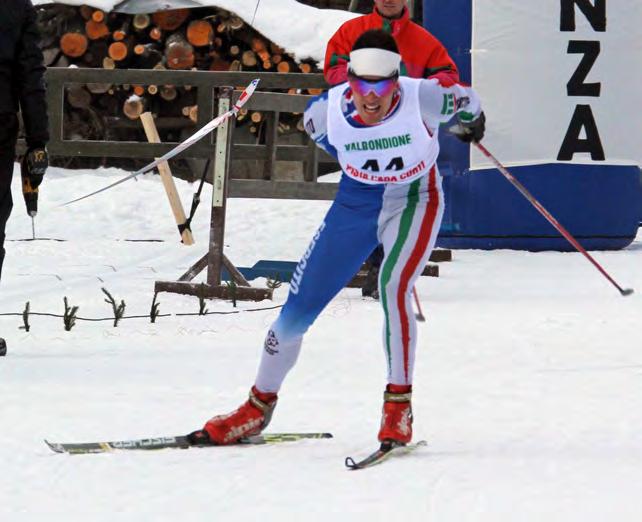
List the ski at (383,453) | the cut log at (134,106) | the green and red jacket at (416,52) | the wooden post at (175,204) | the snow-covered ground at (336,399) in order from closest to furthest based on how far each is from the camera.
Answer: the snow-covered ground at (336,399) < the ski at (383,453) < the green and red jacket at (416,52) < the wooden post at (175,204) < the cut log at (134,106)

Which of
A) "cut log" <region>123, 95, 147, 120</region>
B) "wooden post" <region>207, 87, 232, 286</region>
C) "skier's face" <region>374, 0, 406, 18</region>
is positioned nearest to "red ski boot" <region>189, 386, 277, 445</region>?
"skier's face" <region>374, 0, 406, 18</region>

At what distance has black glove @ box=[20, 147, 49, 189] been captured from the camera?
6.66m

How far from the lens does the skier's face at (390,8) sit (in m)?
7.60

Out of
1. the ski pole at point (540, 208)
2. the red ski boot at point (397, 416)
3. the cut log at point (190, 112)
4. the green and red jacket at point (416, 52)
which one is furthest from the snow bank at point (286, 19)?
the red ski boot at point (397, 416)

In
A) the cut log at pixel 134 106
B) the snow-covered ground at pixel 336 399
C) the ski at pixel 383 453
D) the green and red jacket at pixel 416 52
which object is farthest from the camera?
the cut log at pixel 134 106

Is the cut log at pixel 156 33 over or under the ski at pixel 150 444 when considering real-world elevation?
over

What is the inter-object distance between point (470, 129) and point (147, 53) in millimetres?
10066

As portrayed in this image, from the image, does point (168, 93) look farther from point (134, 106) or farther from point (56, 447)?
point (56, 447)

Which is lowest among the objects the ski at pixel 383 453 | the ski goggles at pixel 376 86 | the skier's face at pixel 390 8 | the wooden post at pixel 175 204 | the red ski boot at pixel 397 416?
the wooden post at pixel 175 204

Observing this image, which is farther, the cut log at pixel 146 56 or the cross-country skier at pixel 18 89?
the cut log at pixel 146 56

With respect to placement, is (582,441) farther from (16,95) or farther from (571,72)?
(571,72)

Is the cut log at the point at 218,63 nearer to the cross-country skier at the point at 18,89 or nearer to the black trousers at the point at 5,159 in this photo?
the cross-country skier at the point at 18,89

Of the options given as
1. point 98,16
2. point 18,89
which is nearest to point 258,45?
point 98,16

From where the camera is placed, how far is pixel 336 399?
5840 millimetres
